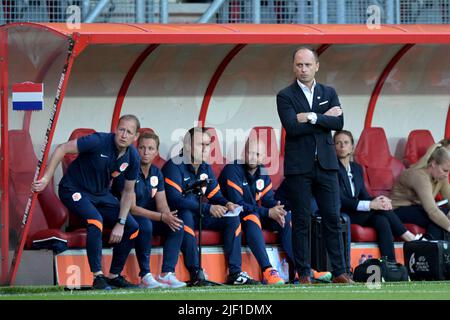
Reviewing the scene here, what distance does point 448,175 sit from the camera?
13992mm

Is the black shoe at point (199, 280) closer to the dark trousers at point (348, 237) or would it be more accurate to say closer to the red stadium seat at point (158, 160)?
the dark trousers at point (348, 237)

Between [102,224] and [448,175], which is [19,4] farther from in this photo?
[448,175]

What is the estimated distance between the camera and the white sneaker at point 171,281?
1174 centimetres

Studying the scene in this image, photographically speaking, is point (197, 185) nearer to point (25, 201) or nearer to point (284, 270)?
point (284, 270)

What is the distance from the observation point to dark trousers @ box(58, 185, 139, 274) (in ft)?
37.3

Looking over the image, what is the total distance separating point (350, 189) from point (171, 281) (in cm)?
220

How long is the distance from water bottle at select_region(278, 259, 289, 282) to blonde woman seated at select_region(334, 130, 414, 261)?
828 millimetres

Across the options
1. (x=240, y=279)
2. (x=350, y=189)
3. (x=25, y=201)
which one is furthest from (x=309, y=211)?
(x=25, y=201)

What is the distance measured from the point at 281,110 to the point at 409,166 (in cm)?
320

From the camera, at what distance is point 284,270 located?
41.3 ft

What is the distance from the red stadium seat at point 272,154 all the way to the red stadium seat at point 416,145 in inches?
54.7

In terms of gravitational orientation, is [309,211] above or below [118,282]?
above

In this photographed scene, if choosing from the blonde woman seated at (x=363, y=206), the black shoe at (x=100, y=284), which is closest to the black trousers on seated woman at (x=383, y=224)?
the blonde woman seated at (x=363, y=206)

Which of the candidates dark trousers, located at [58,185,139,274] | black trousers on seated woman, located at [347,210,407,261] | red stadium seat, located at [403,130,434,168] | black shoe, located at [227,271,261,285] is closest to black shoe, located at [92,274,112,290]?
dark trousers, located at [58,185,139,274]
